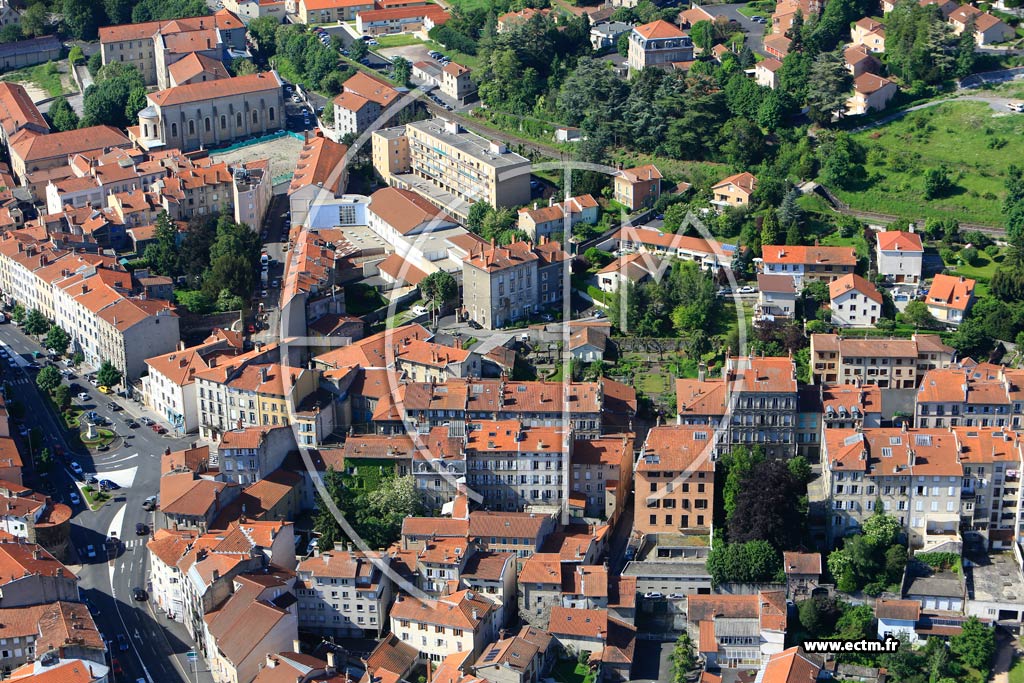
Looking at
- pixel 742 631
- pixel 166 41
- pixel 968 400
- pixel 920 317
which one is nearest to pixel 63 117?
pixel 166 41

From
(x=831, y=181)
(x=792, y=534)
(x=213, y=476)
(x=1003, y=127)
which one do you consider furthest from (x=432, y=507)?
(x=1003, y=127)

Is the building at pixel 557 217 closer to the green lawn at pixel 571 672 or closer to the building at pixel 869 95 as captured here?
the building at pixel 869 95

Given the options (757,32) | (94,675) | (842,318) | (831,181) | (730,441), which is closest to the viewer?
(94,675)

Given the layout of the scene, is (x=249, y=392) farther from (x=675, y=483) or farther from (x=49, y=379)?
(x=675, y=483)

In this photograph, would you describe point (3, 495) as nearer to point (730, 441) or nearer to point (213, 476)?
point (213, 476)

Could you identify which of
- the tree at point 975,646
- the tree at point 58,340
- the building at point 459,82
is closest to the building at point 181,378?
the tree at point 58,340
